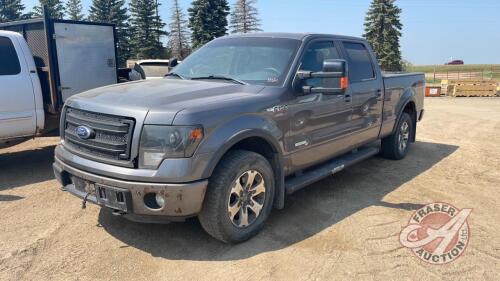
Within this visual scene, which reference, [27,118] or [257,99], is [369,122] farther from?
[27,118]

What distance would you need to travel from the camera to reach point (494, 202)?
16.9ft

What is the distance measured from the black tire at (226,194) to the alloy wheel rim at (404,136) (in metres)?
4.00

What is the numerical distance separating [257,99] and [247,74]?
0.62m

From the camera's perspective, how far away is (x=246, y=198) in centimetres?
386

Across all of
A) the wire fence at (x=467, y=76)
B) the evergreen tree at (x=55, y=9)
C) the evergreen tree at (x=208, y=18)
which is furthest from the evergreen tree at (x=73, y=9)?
the wire fence at (x=467, y=76)

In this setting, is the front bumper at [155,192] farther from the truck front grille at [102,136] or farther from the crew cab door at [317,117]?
the crew cab door at [317,117]

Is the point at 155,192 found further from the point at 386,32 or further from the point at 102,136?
the point at 386,32

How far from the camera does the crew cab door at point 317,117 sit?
433 centimetres

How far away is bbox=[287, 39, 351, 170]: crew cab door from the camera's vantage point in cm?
433

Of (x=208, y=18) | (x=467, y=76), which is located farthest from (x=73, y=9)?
(x=467, y=76)

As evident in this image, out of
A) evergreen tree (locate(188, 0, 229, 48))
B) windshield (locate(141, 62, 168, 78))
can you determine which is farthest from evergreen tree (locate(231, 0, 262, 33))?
windshield (locate(141, 62, 168, 78))

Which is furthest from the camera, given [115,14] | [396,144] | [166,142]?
[115,14]

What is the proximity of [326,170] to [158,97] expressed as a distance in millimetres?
2229

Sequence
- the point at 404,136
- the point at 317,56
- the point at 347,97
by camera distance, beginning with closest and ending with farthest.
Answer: the point at 317,56 → the point at 347,97 → the point at 404,136
